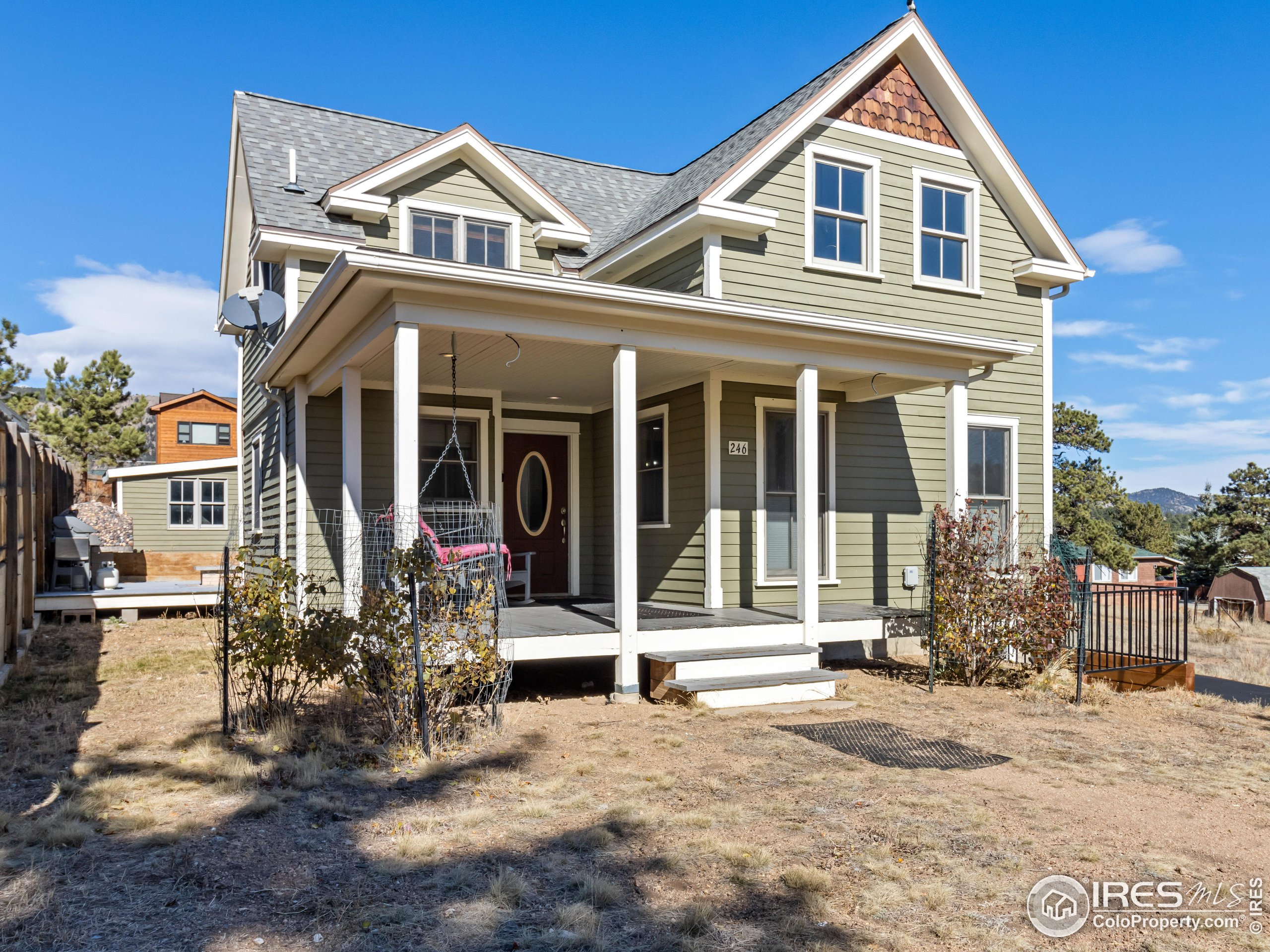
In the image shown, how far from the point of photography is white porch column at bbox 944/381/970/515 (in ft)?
30.4

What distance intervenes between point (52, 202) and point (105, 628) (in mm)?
20400

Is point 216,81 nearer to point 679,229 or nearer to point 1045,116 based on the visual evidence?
point 679,229

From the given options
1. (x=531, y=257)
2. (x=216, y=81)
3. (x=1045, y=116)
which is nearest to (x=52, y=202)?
(x=216, y=81)

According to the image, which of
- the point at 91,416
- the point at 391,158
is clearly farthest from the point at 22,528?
the point at 91,416

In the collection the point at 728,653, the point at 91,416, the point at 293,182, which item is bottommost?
the point at 728,653

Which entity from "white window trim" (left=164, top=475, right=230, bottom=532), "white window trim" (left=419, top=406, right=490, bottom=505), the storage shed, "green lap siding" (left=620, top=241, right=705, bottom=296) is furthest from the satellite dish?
the storage shed

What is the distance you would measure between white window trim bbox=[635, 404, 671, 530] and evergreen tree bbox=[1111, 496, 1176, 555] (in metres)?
37.6

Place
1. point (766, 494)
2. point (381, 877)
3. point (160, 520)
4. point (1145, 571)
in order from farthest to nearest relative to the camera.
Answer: point (1145, 571)
point (160, 520)
point (766, 494)
point (381, 877)

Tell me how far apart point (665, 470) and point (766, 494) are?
119cm

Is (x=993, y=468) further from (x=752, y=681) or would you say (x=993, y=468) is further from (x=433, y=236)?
(x=433, y=236)

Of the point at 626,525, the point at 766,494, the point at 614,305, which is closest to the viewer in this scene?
the point at 614,305

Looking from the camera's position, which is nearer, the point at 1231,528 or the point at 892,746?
the point at 892,746

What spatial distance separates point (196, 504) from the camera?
73.4 feet

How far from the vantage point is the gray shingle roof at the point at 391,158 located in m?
10.4
